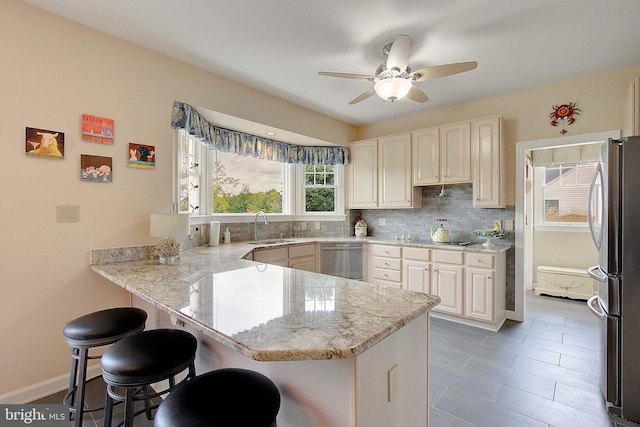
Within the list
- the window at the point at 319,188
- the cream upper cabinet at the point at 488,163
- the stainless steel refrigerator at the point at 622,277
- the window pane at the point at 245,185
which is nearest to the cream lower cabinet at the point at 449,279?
the cream upper cabinet at the point at 488,163

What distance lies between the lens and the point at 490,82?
3.08 m

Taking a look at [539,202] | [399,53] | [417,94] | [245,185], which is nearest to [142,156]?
[245,185]

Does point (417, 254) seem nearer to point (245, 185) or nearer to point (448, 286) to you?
point (448, 286)

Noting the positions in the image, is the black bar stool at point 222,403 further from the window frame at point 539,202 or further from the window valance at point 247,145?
the window frame at point 539,202

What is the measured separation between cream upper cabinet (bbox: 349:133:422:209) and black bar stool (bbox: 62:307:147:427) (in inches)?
131

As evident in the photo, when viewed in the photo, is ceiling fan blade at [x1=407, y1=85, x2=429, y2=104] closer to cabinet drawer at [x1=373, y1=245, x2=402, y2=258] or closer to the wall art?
the wall art

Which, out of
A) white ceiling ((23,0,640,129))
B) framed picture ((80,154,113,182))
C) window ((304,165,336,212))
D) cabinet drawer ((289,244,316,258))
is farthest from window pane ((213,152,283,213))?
framed picture ((80,154,113,182))

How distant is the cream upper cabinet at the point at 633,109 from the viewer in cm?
230

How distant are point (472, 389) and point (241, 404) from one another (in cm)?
190

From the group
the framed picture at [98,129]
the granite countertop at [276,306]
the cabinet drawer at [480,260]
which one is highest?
the framed picture at [98,129]

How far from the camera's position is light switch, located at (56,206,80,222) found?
202cm

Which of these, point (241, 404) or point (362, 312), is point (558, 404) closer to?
point (362, 312)

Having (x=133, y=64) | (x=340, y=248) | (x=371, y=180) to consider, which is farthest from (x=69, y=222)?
(x=371, y=180)

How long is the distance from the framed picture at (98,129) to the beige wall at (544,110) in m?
3.67
